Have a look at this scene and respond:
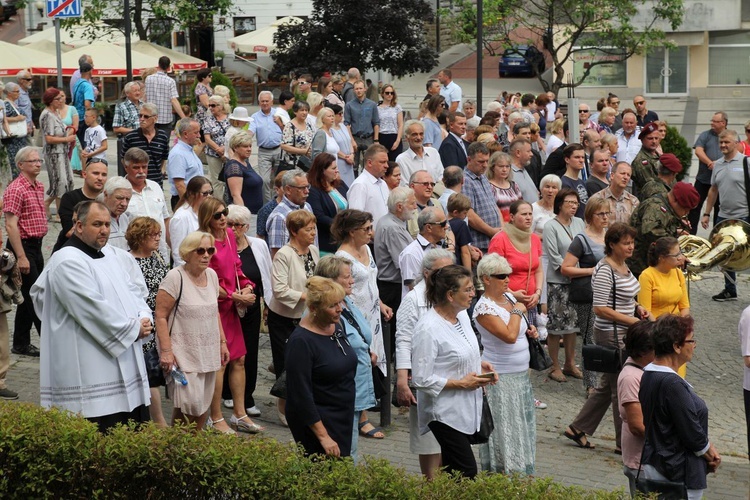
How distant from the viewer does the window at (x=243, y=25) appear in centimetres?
5097

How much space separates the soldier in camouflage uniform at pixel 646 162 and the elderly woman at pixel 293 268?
A: 18.3ft

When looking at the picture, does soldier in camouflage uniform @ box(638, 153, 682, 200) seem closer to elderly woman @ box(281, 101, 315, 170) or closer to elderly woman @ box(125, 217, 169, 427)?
elderly woman @ box(281, 101, 315, 170)

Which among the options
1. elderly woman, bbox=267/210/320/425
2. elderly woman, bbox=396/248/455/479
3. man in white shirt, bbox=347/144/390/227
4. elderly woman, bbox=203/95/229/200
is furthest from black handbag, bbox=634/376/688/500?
elderly woman, bbox=203/95/229/200

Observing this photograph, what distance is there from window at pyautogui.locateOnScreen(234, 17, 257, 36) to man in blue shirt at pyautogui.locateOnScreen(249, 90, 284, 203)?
117 ft

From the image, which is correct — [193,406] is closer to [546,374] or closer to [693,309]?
[546,374]

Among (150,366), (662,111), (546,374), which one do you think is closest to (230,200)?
(546,374)

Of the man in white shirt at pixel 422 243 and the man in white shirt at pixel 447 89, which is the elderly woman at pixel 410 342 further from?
the man in white shirt at pixel 447 89

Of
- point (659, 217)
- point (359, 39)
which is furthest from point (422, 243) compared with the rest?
point (359, 39)

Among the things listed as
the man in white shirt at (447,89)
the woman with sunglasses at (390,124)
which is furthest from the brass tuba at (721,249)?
the man in white shirt at (447,89)

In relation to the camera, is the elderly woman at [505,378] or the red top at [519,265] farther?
the red top at [519,265]

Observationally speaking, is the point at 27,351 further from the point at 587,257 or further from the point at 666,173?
the point at 666,173

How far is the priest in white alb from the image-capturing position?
730cm

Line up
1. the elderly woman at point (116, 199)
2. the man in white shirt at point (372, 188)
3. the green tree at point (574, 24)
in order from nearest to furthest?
1. the elderly woman at point (116, 199)
2. the man in white shirt at point (372, 188)
3. the green tree at point (574, 24)

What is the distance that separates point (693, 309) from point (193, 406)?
7.93 meters
